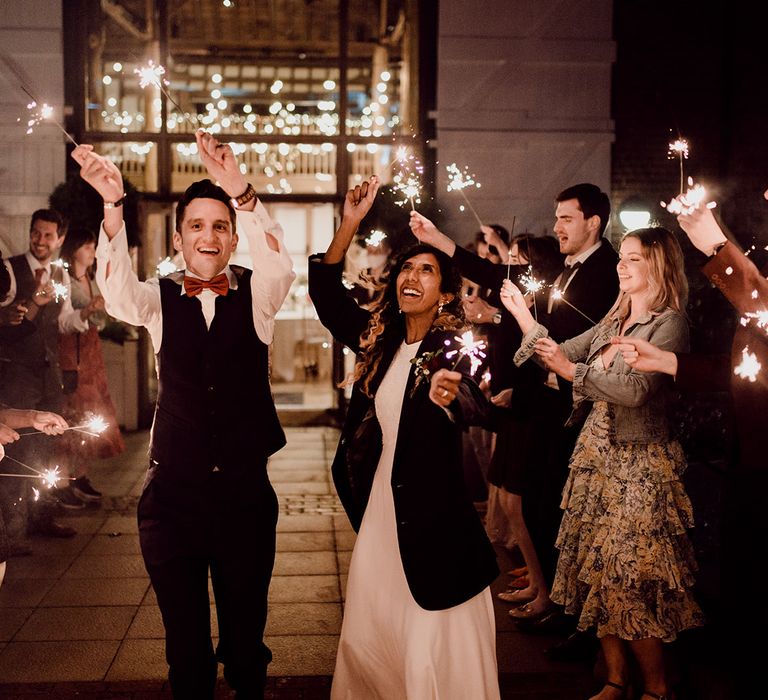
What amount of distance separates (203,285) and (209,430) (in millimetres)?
538

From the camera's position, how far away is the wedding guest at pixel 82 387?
290 inches

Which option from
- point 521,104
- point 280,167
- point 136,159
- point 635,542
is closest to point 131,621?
point 635,542

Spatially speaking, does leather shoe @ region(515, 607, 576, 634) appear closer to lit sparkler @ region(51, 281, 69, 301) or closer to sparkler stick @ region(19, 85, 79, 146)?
sparkler stick @ region(19, 85, 79, 146)

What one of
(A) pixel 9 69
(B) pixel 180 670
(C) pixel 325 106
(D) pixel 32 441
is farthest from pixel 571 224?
(A) pixel 9 69

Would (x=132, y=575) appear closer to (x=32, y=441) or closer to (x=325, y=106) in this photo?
(x=32, y=441)

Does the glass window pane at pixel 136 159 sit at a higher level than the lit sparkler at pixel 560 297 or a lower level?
higher

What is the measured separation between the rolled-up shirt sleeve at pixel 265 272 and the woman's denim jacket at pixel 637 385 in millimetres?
1087

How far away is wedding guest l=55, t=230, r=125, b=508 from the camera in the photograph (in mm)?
7355

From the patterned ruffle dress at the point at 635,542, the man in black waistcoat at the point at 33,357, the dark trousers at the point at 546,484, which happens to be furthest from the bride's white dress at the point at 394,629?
the man in black waistcoat at the point at 33,357

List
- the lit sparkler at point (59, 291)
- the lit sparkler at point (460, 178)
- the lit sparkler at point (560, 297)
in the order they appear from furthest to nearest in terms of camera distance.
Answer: the lit sparkler at point (460, 178) < the lit sparkler at point (59, 291) < the lit sparkler at point (560, 297)

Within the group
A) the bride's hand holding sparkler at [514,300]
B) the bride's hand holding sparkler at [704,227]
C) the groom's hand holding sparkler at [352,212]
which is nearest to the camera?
the bride's hand holding sparkler at [704,227]

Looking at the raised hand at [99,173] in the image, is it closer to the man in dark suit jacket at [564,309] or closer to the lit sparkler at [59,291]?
the man in dark suit jacket at [564,309]

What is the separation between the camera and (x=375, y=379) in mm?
3760

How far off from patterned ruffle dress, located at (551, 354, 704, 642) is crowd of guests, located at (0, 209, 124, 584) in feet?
10.4
